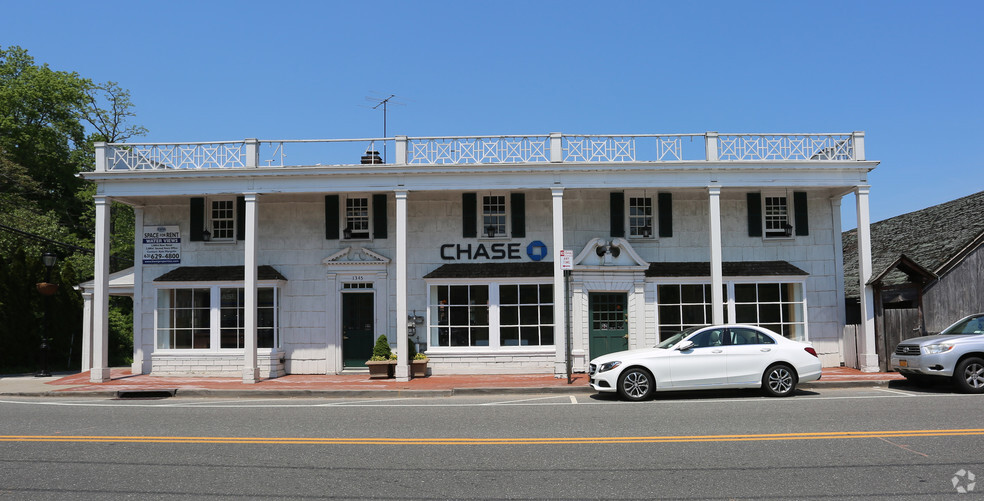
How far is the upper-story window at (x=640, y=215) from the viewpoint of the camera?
18409 mm

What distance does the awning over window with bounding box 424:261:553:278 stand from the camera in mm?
17719

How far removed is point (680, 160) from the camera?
16625 mm

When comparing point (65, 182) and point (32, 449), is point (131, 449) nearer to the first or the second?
point (32, 449)

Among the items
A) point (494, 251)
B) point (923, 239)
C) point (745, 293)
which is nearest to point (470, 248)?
point (494, 251)

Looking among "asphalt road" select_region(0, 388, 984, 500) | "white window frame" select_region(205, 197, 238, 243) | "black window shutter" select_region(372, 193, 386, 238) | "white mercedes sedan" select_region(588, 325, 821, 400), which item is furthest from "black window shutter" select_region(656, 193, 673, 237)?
"white window frame" select_region(205, 197, 238, 243)

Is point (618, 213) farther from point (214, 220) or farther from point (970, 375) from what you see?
point (214, 220)

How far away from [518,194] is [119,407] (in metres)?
10.2

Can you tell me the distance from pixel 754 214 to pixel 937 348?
6.26m

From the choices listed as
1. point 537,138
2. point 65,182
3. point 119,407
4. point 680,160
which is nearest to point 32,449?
point 119,407

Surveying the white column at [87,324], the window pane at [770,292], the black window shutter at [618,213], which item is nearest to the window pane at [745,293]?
the window pane at [770,292]

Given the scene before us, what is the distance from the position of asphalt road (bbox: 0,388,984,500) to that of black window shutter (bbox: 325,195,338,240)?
6817mm

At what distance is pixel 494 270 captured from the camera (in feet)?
58.9

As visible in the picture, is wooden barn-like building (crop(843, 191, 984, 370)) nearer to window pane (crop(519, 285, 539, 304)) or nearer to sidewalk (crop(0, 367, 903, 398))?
sidewalk (crop(0, 367, 903, 398))

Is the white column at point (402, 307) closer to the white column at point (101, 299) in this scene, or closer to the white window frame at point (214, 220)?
the white window frame at point (214, 220)
